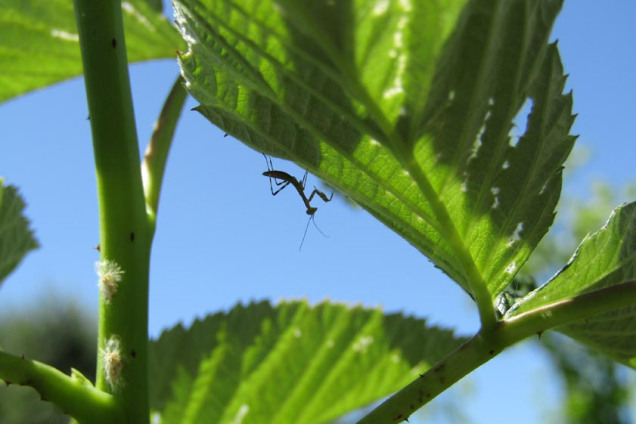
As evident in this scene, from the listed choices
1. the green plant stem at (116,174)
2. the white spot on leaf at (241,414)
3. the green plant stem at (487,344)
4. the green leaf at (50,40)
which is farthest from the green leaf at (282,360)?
the green leaf at (50,40)

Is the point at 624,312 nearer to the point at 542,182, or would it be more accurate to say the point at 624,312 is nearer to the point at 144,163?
the point at 542,182

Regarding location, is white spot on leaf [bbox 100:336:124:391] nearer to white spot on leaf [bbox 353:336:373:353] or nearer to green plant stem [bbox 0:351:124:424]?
green plant stem [bbox 0:351:124:424]

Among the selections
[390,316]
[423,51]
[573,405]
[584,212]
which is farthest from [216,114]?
[573,405]

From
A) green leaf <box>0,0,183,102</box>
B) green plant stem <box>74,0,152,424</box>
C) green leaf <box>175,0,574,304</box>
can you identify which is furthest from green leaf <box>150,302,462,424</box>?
green leaf <box>0,0,183,102</box>

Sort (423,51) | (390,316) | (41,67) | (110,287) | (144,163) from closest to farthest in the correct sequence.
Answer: (423,51) → (110,287) → (144,163) → (390,316) → (41,67)

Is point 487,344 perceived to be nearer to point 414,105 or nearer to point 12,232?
point 414,105

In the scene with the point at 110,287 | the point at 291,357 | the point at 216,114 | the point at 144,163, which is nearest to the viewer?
the point at 110,287

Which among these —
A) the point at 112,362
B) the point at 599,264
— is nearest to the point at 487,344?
the point at 599,264
